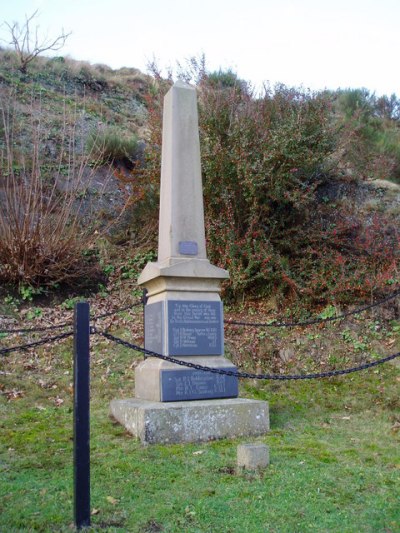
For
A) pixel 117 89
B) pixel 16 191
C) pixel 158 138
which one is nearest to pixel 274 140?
pixel 158 138

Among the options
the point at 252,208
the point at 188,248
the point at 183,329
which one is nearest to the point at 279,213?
the point at 252,208

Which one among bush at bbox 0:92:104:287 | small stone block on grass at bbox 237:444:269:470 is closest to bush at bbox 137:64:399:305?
bush at bbox 0:92:104:287

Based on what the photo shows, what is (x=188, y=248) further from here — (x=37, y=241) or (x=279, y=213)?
(x=279, y=213)

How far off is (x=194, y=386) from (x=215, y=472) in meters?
1.61

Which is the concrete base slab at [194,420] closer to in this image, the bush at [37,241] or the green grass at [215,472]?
the green grass at [215,472]

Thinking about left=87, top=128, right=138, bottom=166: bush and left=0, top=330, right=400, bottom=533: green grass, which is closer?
left=0, top=330, right=400, bottom=533: green grass

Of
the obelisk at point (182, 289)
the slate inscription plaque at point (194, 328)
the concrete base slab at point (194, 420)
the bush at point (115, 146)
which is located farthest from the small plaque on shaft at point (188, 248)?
the bush at point (115, 146)

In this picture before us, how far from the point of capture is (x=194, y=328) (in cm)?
639

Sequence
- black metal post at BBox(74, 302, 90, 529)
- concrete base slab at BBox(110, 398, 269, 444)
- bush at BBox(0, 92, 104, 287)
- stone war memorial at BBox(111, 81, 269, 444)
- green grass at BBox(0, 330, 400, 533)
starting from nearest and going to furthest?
black metal post at BBox(74, 302, 90, 529) → green grass at BBox(0, 330, 400, 533) → concrete base slab at BBox(110, 398, 269, 444) → stone war memorial at BBox(111, 81, 269, 444) → bush at BBox(0, 92, 104, 287)

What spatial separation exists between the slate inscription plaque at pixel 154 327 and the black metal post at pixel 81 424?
2624 millimetres

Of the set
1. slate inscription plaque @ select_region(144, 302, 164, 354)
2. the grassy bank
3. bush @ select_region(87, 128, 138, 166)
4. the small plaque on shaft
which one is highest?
bush @ select_region(87, 128, 138, 166)

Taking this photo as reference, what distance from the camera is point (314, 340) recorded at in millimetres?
9219

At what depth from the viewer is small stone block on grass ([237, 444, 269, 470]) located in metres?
4.59

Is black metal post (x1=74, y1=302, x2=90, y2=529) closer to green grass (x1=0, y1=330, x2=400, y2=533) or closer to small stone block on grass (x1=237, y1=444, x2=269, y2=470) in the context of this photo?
green grass (x1=0, y1=330, x2=400, y2=533)
